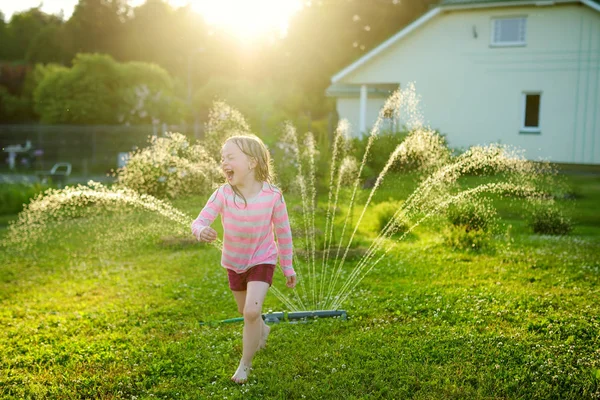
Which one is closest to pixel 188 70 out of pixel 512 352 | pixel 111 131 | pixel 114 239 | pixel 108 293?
pixel 111 131

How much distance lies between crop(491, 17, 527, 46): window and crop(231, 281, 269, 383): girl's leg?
18.9 meters

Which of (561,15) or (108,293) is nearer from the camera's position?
(108,293)

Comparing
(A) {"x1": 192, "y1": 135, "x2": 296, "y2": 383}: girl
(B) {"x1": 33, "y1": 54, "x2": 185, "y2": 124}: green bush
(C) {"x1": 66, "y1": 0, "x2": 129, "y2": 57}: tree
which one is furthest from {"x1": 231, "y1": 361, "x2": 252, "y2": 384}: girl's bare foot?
(C) {"x1": 66, "y1": 0, "x2": 129, "y2": 57}: tree

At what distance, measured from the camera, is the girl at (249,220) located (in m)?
4.32

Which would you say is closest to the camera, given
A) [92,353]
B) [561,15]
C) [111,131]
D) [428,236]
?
[92,353]

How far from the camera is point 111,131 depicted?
26578mm

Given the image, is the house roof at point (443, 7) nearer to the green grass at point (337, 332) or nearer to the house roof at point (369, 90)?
the house roof at point (369, 90)

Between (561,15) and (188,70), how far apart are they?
3878 centimetres

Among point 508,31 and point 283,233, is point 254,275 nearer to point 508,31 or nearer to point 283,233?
point 283,233

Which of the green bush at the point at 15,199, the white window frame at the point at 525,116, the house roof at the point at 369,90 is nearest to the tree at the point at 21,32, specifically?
the house roof at the point at 369,90

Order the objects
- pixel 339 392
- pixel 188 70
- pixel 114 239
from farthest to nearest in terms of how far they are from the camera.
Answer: pixel 188 70 < pixel 114 239 < pixel 339 392

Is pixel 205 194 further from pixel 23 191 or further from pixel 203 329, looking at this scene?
pixel 203 329

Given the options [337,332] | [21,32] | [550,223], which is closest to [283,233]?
[337,332]

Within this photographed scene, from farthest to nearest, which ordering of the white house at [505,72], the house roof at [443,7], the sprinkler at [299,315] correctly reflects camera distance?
the white house at [505,72] < the house roof at [443,7] < the sprinkler at [299,315]
